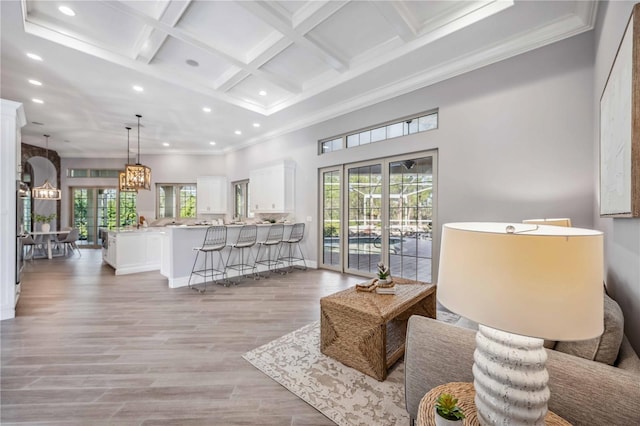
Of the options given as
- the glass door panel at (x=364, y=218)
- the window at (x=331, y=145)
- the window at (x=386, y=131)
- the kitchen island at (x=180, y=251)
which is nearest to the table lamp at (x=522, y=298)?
the window at (x=386, y=131)

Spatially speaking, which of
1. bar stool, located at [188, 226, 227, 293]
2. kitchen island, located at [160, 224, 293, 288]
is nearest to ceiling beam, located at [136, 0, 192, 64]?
kitchen island, located at [160, 224, 293, 288]

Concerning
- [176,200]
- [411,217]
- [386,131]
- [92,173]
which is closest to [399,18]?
[386,131]

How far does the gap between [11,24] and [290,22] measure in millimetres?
3237

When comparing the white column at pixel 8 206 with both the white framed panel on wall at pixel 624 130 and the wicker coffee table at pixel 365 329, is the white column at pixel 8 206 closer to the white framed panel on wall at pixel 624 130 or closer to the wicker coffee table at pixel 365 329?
the wicker coffee table at pixel 365 329

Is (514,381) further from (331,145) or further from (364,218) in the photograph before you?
(331,145)

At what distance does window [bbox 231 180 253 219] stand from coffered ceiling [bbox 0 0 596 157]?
2.86 metres

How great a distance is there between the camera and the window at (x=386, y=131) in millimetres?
4375

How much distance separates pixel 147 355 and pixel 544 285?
10.1ft

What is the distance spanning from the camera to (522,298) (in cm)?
73

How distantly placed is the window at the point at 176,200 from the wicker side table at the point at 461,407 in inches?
372

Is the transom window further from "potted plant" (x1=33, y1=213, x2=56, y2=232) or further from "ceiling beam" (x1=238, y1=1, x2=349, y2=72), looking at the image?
"ceiling beam" (x1=238, y1=1, x2=349, y2=72)

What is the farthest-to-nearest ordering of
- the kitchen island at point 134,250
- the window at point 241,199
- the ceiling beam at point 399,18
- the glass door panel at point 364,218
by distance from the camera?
the window at point 241,199
the kitchen island at point 134,250
the glass door panel at point 364,218
the ceiling beam at point 399,18

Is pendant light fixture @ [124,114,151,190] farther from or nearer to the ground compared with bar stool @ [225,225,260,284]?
farther from the ground

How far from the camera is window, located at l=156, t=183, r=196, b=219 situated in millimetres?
9234
